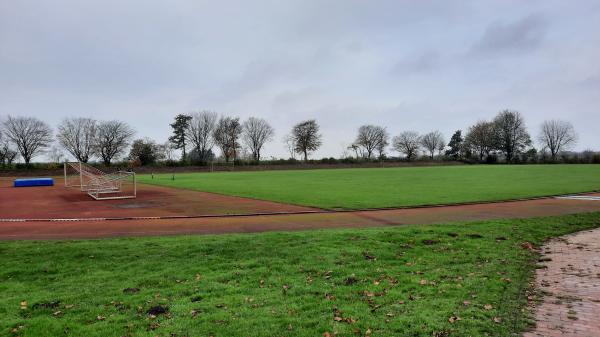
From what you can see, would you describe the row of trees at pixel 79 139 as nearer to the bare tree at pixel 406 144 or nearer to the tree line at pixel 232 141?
the tree line at pixel 232 141

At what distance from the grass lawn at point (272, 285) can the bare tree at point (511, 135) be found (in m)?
115

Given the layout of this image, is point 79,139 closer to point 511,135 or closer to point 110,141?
point 110,141

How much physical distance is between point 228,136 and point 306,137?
2108 cm

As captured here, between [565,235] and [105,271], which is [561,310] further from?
[105,271]

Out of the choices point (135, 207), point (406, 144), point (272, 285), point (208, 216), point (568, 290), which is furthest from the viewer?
point (406, 144)

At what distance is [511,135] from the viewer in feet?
376

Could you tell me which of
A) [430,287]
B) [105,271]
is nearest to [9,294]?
[105,271]

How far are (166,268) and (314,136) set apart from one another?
106 m

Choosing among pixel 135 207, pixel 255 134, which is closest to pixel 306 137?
pixel 255 134

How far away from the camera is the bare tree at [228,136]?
108m

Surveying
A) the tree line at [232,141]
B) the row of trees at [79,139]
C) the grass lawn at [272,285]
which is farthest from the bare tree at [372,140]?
the grass lawn at [272,285]

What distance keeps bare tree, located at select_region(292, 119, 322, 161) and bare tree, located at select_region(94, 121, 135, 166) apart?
144 feet

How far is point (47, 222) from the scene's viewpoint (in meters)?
15.7

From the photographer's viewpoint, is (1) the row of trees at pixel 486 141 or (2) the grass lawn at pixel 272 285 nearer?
(2) the grass lawn at pixel 272 285
